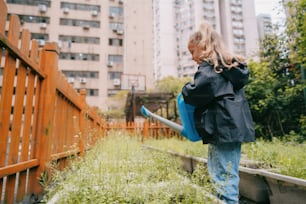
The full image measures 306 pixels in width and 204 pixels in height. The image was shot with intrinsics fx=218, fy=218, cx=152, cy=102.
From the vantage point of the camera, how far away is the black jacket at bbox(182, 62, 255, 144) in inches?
50.6

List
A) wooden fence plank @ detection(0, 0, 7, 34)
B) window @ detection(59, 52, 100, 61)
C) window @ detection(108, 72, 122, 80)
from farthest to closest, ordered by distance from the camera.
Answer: window @ detection(108, 72, 122, 80) → window @ detection(59, 52, 100, 61) → wooden fence plank @ detection(0, 0, 7, 34)

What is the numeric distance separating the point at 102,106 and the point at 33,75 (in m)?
17.0

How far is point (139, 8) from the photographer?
1906 centimetres

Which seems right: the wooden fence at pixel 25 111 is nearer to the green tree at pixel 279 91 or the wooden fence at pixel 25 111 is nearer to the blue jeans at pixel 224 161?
the blue jeans at pixel 224 161

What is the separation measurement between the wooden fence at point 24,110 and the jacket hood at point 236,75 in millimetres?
1038

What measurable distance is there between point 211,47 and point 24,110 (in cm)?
129

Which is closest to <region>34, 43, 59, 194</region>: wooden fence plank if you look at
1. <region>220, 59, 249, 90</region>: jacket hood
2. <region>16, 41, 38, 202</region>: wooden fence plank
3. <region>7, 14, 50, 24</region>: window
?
<region>16, 41, 38, 202</region>: wooden fence plank

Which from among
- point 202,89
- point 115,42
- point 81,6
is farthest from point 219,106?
point 81,6

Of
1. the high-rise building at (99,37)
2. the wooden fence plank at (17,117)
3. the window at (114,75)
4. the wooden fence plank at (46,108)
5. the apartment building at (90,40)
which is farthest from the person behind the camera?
the window at (114,75)

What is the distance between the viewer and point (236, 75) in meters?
1.41

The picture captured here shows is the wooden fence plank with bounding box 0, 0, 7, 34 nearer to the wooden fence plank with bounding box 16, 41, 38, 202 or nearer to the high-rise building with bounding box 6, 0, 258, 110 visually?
the wooden fence plank with bounding box 16, 41, 38, 202

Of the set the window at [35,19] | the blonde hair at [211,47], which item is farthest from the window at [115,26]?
the blonde hair at [211,47]

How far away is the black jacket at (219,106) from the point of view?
1.28 meters

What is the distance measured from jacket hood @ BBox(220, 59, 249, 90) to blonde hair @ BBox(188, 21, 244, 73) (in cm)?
3
